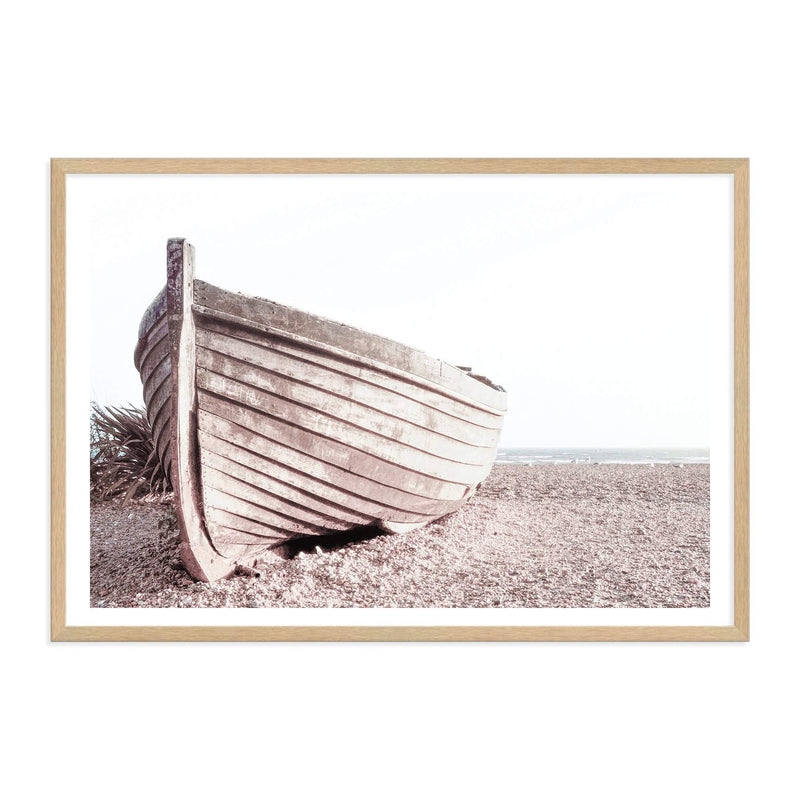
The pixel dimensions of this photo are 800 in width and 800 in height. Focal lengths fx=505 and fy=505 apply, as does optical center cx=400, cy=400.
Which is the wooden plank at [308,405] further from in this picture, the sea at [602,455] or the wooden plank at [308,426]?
the sea at [602,455]

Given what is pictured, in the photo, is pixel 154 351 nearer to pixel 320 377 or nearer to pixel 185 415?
pixel 185 415

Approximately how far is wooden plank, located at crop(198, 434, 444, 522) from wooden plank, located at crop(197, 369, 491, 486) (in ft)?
0.18

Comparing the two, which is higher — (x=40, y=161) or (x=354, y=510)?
(x=40, y=161)

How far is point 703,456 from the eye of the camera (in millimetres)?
1372

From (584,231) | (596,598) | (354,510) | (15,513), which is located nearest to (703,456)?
(596,598)

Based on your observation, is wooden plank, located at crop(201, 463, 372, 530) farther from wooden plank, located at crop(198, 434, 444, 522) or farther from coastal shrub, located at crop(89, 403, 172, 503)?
coastal shrub, located at crop(89, 403, 172, 503)

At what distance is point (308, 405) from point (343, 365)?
146 mm

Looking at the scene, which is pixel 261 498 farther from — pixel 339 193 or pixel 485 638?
pixel 339 193

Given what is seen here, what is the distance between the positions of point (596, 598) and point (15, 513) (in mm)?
1559

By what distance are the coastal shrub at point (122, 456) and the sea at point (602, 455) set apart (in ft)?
3.77

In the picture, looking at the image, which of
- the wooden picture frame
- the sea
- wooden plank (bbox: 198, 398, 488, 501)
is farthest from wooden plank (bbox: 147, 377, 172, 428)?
the sea

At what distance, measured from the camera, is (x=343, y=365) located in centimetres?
140

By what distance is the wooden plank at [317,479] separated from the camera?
135 cm

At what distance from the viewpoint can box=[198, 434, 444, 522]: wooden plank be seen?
4.44 ft
